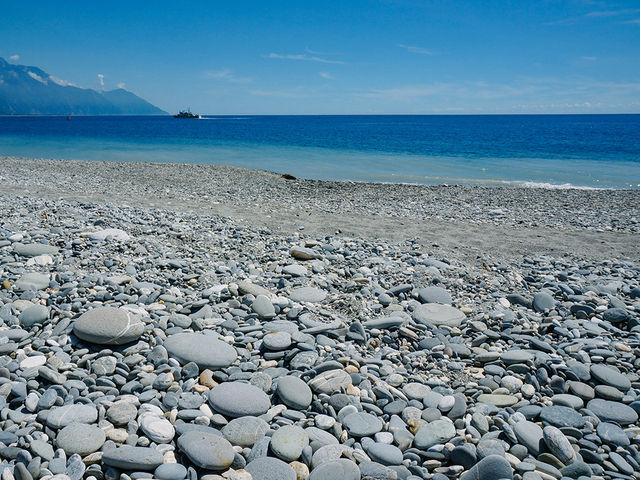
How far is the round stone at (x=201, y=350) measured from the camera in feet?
12.2

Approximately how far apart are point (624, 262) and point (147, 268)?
7.71m

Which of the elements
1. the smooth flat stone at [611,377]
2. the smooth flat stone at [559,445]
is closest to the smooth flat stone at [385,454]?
the smooth flat stone at [559,445]

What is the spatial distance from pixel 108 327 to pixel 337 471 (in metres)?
2.40

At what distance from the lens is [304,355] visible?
3.94m

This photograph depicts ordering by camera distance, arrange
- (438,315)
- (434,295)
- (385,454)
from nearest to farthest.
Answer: (385,454), (438,315), (434,295)

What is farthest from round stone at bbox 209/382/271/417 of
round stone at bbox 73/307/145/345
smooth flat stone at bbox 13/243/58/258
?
smooth flat stone at bbox 13/243/58/258

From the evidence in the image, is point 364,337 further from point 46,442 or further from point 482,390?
point 46,442

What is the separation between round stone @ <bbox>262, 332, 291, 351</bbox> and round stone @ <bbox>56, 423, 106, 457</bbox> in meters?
1.56

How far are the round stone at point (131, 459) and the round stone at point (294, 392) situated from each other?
1011 millimetres

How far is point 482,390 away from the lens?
3.68 m

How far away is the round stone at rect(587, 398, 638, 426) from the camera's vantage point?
11.0 ft

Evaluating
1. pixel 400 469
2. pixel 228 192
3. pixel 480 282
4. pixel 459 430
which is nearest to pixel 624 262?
pixel 480 282

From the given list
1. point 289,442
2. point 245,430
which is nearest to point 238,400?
point 245,430

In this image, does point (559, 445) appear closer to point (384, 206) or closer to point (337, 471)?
point (337, 471)
